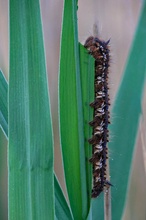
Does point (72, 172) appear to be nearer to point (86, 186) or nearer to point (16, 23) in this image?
point (86, 186)

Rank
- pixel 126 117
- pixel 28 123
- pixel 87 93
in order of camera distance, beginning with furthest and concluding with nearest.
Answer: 1. pixel 126 117
2. pixel 87 93
3. pixel 28 123

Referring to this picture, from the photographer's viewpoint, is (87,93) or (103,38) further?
(103,38)

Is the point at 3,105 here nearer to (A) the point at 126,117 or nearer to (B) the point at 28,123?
(B) the point at 28,123

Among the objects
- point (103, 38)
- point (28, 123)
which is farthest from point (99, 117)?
point (103, 38)

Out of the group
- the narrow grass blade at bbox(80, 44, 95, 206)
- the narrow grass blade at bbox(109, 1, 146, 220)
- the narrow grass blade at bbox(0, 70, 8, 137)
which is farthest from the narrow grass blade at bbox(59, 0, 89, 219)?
the narrow grass blade at bbox(109, 1, 146, 220)

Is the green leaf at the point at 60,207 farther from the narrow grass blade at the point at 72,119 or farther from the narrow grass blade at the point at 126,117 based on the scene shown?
the narrow grass blade at the point at 126,117

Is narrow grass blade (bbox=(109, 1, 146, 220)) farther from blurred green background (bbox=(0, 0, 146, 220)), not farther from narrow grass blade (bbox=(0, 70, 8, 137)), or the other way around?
narrow grass blade (bbox=(0, 70, 8, 137))

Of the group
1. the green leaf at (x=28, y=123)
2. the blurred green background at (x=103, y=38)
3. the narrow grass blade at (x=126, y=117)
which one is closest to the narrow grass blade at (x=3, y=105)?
the green leaf at (x=28, y=123)

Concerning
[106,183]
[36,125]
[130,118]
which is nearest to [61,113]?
[36,125]
